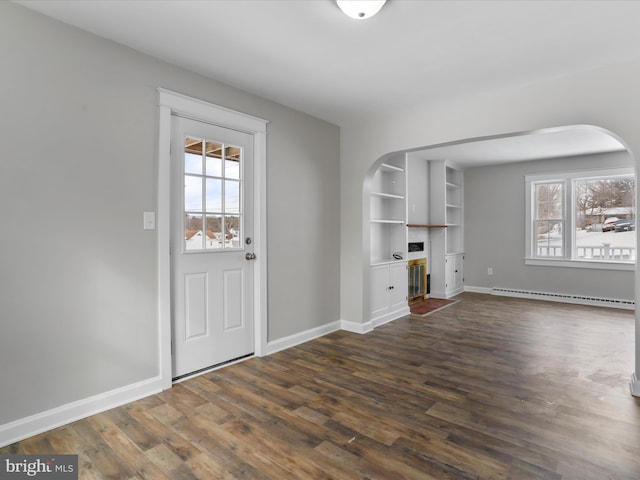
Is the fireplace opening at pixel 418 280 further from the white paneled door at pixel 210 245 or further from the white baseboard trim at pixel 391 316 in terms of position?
the white paneled door at pixel 210 245

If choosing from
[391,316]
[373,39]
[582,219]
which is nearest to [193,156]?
[373,39]

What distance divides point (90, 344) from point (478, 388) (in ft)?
9.24

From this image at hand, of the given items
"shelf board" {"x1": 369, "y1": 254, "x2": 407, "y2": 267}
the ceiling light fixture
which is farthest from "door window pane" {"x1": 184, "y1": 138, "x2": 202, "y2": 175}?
"shelf board" {"x1": 369, "y1": 254, "x2": 407, "y2": 267}

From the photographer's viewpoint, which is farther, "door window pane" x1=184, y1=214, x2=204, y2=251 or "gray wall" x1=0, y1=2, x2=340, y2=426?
"door window pane" x1=184, y1=214, x2=204, y2=251

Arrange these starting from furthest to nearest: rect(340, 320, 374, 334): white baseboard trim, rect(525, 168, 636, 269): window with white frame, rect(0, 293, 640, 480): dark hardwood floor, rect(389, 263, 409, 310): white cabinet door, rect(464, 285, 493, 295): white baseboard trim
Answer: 1. rect(464, 285, 493, 295): white baseboard trim
2. rect(525, 168, 636, 269): window with white frame
3. rect(389, 263, 409, 310): white cabinet door
4. rect(340, 320, 374, 334): white baseboard trim
5. rect(0, 293, 640, 480): dark hardwood floor

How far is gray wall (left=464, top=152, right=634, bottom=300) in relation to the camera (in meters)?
5.88

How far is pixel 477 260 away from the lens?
23.9 ft

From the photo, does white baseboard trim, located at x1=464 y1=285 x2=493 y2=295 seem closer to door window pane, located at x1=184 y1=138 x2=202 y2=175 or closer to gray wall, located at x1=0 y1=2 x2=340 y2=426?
door window pane, located at x1=184 y1=138 x2=202 y2=175

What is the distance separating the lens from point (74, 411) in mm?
2264

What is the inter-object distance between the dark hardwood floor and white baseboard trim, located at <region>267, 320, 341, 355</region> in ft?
0.38

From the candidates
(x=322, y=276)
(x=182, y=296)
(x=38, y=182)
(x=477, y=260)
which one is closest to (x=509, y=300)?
(x=477, y=260)

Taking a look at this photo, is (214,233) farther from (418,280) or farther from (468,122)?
(418,280)

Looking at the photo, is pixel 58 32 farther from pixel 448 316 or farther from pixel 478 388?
pixel 448 316

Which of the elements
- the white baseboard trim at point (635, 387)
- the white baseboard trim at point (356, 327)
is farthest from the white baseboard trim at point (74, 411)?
the white baseboard trim at point (635, 387)
